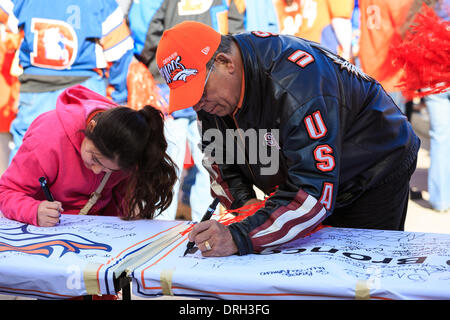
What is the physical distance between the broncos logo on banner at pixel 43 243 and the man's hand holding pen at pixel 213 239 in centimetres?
28

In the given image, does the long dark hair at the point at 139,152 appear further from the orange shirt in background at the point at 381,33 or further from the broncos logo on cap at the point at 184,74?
the orange shirt in background at the point at 381,33

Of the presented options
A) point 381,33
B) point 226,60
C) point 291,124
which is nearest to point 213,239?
point 291,124

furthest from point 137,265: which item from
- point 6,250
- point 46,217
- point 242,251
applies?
point 46,217

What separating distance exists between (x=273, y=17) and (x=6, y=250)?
2743 millimetres

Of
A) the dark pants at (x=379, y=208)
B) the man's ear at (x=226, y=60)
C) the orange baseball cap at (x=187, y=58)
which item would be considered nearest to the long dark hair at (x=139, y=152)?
the orange baseball cap at (x=187, y=58)

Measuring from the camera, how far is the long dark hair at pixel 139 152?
6.00 ft

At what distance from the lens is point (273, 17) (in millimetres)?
3725

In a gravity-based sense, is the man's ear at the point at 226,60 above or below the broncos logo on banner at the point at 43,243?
above

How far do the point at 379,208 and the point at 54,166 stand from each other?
117 centimetres

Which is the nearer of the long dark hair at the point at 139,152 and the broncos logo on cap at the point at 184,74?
the broncos logo on cap at the point at 184,74

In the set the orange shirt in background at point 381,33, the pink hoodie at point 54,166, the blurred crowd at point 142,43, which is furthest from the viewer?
the orange shirt in background at point 381,33

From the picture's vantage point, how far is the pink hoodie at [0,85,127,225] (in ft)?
6.16
